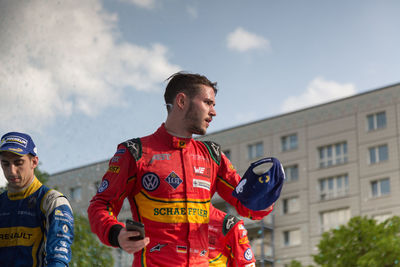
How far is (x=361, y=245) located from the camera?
35031 millimetres

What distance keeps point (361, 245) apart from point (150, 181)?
3066cm

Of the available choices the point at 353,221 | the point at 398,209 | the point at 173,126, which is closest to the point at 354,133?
the point at 398,209

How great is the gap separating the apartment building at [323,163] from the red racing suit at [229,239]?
41381 millimetres

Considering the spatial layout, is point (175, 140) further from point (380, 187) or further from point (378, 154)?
point (378, 154)

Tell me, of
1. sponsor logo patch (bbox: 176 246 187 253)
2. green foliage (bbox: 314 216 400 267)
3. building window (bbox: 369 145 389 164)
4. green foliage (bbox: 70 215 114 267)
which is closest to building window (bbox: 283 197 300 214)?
building window (bbox: 369 145 389 164)

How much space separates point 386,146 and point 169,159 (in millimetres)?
48641

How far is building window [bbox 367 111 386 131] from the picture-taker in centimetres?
5309

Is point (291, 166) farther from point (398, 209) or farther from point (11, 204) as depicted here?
point (11, 204)

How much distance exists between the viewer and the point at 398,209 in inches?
1999

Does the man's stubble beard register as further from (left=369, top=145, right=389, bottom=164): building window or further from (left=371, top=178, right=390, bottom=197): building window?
(left=369, top=145, right=389, bottom=164): building window

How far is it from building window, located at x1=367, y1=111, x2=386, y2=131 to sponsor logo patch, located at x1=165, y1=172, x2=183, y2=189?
4878cm

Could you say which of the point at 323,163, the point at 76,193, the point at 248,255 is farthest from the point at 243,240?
the point at 76,193

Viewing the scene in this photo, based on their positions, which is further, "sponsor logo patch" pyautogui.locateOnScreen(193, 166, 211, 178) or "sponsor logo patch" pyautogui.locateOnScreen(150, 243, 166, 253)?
"sponsor logo patch" pyautogui.locateOnScreen(193, 166, 211, 178)

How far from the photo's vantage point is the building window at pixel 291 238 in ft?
185
